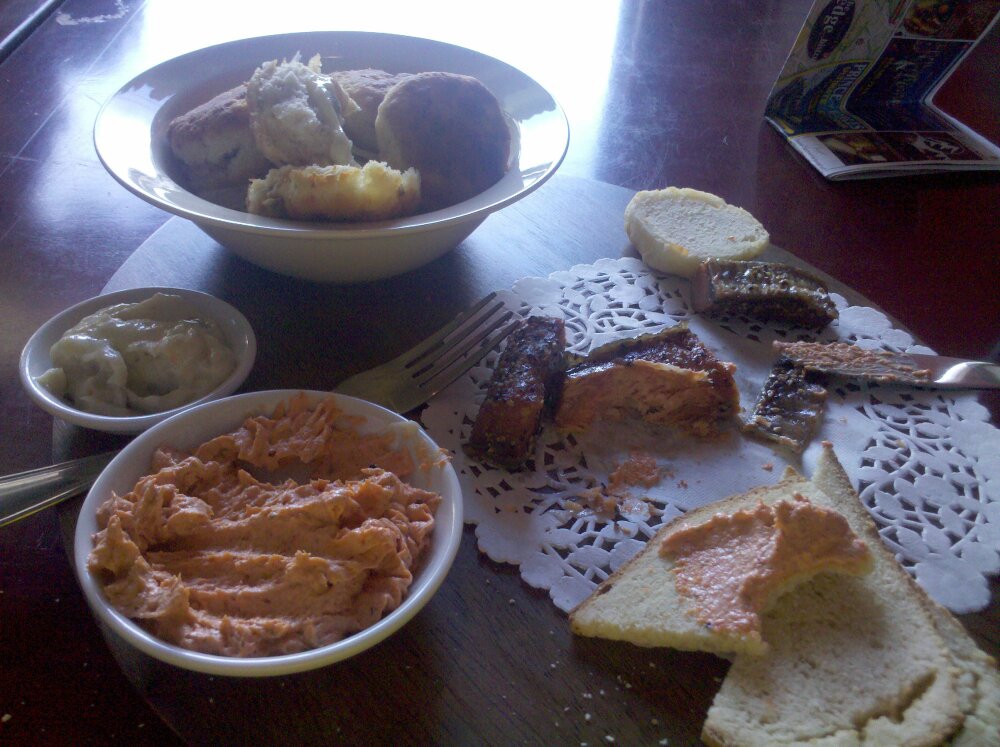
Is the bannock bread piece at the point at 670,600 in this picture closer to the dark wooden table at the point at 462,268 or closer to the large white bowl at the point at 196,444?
the dark wooden table at the point at 462,268

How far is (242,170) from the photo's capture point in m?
1.99

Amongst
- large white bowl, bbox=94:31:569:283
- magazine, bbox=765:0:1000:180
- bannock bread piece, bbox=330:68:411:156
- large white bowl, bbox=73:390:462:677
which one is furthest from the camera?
magazine, bbox=765:0:1000:180

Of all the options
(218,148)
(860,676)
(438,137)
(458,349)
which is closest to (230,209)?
(218,148)

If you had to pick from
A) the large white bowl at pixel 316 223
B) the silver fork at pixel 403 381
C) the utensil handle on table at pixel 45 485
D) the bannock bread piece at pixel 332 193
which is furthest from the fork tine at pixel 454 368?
the utensil handle on table at pixel 45 485

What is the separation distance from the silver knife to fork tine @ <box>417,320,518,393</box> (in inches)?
32.1

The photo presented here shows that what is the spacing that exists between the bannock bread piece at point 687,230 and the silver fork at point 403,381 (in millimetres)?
585

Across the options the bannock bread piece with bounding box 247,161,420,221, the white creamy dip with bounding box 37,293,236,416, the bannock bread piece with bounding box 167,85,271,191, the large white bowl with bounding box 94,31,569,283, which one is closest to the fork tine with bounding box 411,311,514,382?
the large white bowl with bounding box 94,31,569,283

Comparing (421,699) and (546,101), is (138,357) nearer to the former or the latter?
(421,699)

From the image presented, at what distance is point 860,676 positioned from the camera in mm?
1322

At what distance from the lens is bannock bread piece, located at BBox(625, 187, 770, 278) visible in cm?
230

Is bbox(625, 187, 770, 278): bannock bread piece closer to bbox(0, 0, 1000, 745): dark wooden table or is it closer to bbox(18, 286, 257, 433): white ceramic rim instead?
bbox(0, 0, 1000, 745): dark wooden table

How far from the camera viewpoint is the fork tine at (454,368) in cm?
188

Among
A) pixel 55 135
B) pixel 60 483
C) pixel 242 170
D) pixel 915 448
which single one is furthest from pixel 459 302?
pixel 55 135

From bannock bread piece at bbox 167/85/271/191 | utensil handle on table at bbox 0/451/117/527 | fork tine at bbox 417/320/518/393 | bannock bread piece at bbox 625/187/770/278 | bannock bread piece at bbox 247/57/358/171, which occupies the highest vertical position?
bannock bread piece at bbox 247/57/358/171
